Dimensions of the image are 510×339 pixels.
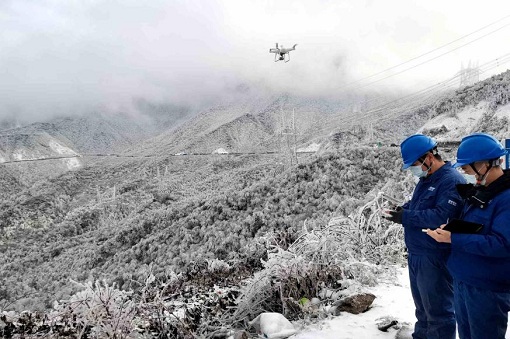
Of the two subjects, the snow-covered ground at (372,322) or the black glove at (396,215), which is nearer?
the black glove at (396,215)

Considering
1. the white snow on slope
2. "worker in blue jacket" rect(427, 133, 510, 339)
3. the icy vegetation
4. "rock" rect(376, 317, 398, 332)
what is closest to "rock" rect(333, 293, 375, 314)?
the icy vegetation

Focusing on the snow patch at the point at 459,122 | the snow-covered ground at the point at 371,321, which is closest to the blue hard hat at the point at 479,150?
the snow-covered ground at the point at 371,321

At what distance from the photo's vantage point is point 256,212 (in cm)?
1980

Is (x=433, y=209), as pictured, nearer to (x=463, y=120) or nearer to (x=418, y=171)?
(x=418, y=171)

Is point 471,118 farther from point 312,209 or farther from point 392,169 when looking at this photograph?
point 312,209

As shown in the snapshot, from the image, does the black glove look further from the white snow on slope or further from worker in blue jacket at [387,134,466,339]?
the white snow on slope

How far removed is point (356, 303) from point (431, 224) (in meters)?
1.59

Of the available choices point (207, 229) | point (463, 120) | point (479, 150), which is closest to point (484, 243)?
point (479, 150)

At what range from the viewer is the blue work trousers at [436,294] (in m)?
2.53

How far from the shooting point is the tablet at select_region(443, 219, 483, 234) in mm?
2078

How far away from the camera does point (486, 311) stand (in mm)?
2084

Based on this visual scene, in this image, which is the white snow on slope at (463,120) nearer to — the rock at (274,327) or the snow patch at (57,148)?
the rock at (274,327)

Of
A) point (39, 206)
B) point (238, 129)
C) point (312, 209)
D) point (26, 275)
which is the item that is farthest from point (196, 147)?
point (312, 209)

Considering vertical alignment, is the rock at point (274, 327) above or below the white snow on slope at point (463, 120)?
below
